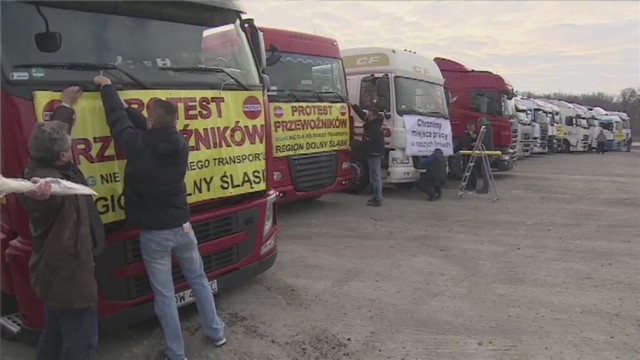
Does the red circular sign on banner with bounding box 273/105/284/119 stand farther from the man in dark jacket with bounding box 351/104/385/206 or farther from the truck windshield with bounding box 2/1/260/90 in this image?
the truck windshield with bounding box 2/1/260/90

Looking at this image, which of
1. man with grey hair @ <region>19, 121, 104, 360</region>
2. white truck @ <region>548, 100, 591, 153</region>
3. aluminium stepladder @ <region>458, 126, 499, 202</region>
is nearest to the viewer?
man with grey hair @ <region>19, 121, 104, 360</region>

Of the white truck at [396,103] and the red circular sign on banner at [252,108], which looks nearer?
the red circular sign on banner at [252,108]

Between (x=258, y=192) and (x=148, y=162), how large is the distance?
137cm

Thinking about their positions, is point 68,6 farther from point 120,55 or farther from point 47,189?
point 47,189

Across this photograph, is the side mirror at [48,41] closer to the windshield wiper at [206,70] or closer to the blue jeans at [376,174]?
the windshield wiper at [206,70]

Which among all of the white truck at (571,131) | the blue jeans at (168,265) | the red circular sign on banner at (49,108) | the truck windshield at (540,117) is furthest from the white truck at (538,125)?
the red circular sign on banner at (49,108)

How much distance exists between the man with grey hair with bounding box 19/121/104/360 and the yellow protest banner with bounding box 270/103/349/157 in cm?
461

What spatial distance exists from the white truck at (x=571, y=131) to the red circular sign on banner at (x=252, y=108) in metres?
30.4

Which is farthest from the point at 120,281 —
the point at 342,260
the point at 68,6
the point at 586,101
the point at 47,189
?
the point at 586,101

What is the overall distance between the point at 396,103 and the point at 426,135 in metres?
1.01

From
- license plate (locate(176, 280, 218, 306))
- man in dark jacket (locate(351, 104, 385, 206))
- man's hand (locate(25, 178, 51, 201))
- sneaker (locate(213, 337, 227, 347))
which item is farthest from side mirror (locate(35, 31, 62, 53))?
man in dark jacket (locate(351, 104, 385, 206))

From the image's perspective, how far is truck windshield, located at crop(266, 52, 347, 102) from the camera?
7820 millimetres

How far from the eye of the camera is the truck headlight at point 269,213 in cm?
455

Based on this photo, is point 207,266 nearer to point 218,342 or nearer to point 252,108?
point 218,342
